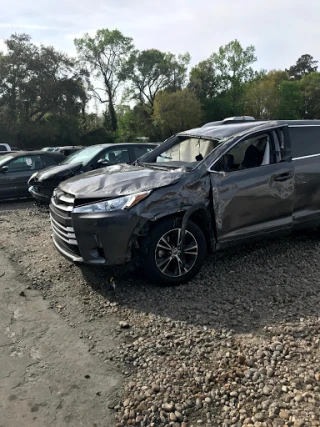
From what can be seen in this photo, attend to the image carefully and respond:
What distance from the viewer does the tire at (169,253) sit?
13.5 ft

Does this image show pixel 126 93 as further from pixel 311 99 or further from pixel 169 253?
pixel 169 253

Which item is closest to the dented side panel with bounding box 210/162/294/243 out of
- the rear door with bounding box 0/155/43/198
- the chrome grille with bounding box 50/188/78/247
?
the chrome grille with bounding box 50/188/78/247

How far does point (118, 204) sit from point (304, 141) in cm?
288

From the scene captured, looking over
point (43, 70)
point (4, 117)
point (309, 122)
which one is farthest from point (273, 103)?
point (309, 122)

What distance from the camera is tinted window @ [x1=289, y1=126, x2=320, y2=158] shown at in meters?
5.21

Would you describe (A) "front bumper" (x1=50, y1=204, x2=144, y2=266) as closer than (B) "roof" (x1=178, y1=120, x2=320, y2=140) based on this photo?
Yes

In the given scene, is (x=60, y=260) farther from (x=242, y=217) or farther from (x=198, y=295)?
(x=242, y=217)

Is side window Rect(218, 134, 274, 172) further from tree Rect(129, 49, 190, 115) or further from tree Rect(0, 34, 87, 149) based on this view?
tree Rect(129, 49, 190, 115)

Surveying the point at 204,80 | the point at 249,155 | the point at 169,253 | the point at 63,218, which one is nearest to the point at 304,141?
the point at 249,155

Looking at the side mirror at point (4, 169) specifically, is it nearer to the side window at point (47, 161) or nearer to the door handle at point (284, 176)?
the side window at point (47, 161)

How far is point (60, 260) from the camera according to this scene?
5.44 meters

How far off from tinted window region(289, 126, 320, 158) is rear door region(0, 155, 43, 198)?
298 inches

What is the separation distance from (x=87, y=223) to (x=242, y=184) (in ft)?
6.24

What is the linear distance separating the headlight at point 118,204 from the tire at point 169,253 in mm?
353
